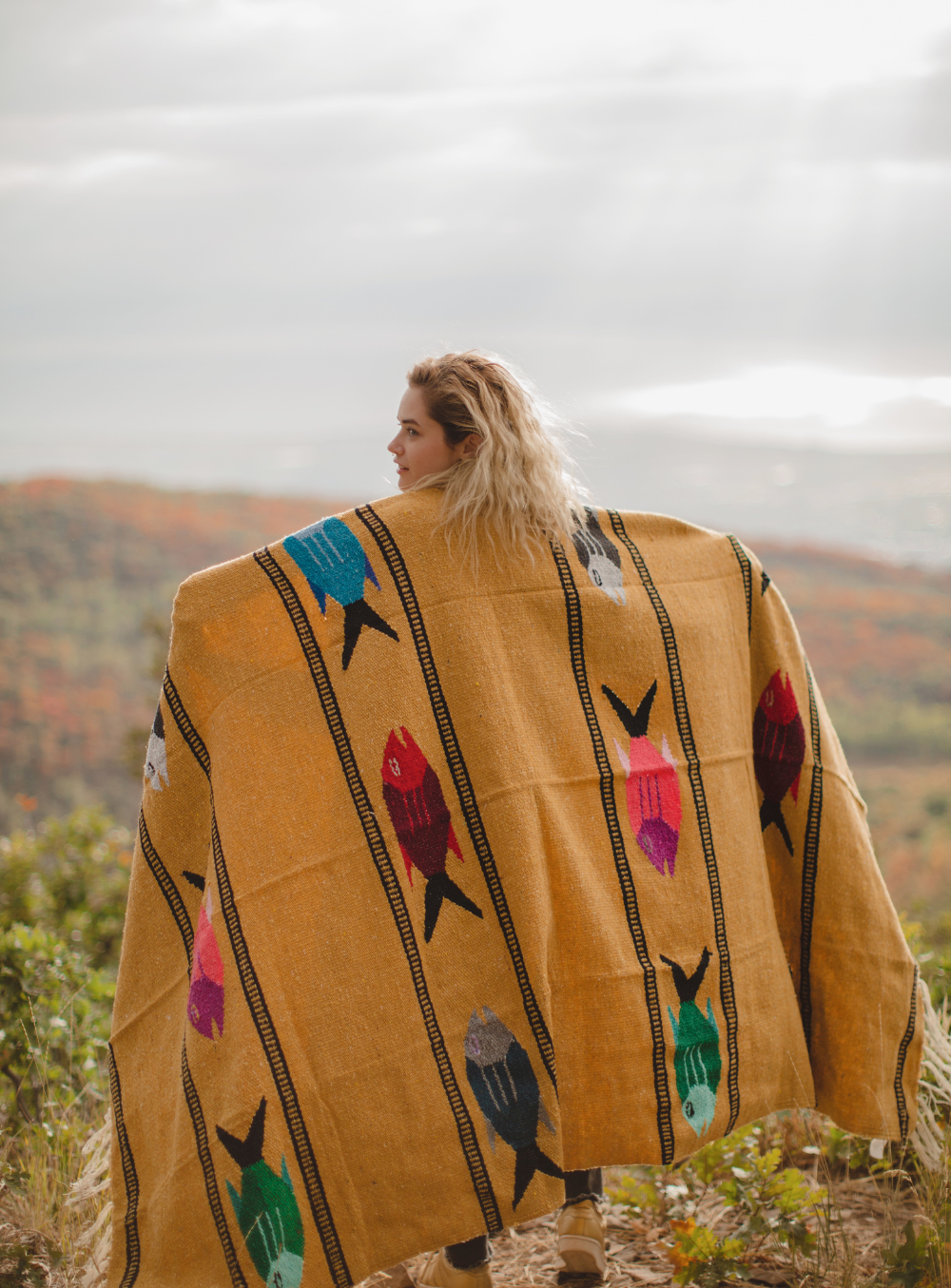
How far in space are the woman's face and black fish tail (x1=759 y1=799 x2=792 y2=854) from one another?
938 millimetres

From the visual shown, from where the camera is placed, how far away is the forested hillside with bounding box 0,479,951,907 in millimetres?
8125

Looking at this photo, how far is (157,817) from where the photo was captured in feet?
5.85

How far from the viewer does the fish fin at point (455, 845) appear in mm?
1737

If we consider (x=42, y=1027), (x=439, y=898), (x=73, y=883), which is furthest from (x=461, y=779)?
(x=73, y=883)

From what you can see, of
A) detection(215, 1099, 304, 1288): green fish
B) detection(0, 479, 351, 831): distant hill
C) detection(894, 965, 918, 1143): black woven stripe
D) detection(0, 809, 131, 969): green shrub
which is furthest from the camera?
detection(0, 479, 351, 831): distant hill

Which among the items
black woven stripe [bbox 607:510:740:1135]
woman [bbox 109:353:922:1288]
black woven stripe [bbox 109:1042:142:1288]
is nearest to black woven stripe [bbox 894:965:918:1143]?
woman [bbox 109:353:922:1288]

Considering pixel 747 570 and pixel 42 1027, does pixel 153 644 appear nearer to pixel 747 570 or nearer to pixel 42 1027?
pixel 42 1027

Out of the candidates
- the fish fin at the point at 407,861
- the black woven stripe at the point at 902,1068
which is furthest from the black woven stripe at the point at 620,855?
the black woven stripe at the point at 902,1068

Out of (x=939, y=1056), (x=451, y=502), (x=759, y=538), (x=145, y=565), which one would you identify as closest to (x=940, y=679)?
(x=759, y=538)

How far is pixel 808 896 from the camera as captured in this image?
204cm

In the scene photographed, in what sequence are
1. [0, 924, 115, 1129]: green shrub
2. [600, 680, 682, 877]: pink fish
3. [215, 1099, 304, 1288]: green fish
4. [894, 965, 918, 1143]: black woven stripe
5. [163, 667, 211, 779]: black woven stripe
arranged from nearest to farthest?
1. [215, 1099, 304, 1288]: green fish
2. [163, 667, 211, 779]: black woven stripe
3. [600, 680, 682, 877]: pink fish
4. [894, 965, 918, 1143]: black woven stripe
5. [0, 924, 115, 1129]: green shrub

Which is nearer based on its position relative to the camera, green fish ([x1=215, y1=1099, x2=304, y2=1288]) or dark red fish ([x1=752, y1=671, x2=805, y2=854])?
green fish ([x1=215, y1=1099, x2=304, y2=1288])

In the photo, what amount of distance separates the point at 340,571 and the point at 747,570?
86cm

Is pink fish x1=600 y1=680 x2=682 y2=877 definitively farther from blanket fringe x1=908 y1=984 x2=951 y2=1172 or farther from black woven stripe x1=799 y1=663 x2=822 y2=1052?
blanket fringe x1=908 y1=984 x2=951 y2=1172
